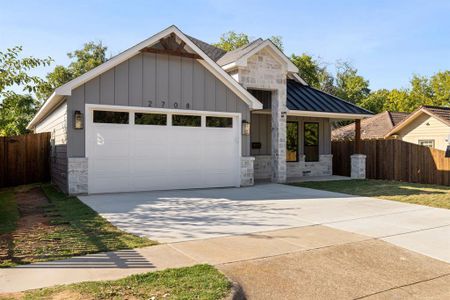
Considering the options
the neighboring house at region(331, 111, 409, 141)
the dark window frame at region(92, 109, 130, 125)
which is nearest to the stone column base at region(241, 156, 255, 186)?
the dark window frame at region(92, 109, 130, 125)

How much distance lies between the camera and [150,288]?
13.2 feet

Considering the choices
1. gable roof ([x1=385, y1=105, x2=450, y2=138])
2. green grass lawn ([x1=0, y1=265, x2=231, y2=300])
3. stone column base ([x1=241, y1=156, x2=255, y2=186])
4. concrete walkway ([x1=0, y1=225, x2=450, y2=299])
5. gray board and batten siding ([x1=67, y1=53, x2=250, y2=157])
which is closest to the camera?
green grass lawn ([x1=0, y1=265, x2=231, y2=300])

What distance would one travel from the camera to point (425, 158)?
16578 mm

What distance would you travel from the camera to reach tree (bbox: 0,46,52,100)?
7.74 metres

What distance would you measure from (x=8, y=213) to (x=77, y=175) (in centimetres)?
247

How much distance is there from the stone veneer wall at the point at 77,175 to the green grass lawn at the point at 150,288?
728cm

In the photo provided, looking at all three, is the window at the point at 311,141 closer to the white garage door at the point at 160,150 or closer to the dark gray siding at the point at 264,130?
the dark gray siding at the point at 264,130

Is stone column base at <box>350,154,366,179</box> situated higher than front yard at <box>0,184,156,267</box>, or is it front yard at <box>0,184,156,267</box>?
stone column base at <box>350,154,366,179</box>

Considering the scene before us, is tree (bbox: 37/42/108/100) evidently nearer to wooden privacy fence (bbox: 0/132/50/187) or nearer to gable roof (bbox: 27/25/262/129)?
wooden privacy fence (bbox: 0/132/50/187)

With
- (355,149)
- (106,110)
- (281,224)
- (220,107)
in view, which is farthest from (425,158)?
(106,110)

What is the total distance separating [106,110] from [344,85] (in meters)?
43.8

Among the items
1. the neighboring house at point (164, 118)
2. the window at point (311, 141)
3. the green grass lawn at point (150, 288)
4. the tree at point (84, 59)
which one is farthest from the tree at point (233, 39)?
the green grass lawn at point (150, 288)

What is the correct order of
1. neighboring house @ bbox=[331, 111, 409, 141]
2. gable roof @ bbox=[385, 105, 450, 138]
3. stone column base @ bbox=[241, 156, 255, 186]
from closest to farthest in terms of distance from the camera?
stone column base @ bbox=[241, 156, 255, 186], gable roof @ bbox=[385, 105, 450, 138], neighboring house @ bbox=[331, 111, 409, 141]

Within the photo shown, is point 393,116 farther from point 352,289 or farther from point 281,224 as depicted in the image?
point 352,289
